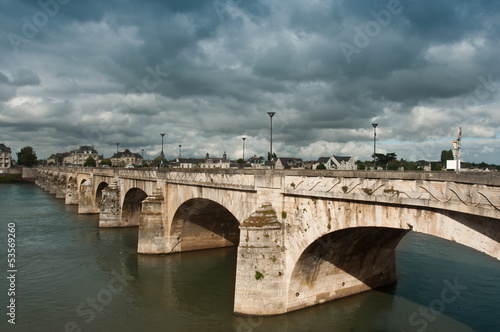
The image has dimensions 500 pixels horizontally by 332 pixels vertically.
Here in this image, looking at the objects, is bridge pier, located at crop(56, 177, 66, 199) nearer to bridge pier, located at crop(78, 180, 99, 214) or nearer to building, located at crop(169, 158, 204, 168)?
bridge pier, located at crop(78, 180, 99, 214)

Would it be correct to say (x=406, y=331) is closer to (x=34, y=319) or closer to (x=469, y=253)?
(x=469, y=253)

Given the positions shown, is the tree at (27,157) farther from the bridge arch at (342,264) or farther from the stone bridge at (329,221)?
the bridge arch at (342,264)

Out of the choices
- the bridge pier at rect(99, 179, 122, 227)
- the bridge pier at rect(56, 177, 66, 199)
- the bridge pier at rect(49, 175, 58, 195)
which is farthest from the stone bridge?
the bridge pier at rect(49, 175, 58, 195)

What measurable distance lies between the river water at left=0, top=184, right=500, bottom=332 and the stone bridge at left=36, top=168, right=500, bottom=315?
→ 3.10 feet

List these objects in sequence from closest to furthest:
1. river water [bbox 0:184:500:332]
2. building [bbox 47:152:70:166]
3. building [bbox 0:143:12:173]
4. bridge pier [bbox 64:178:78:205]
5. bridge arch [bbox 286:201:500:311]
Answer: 1. bridge arch [bbox 286:201:500:311]
2. river water [bbox 0:184:500:332]
3. bridge pier [bbox 64:178:78:205]
4. building [bbox 0:143:12:173]
5. building [bbox 47:152:70:166]

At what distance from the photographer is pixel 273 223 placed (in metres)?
14.2

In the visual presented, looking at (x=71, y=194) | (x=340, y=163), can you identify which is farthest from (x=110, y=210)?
(x=340, y=163)

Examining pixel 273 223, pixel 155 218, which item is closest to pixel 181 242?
pixel 155 218

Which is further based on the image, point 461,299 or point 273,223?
point 461,299

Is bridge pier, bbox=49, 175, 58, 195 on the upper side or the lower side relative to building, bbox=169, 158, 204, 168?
lower

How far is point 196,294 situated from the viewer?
18078 millimetres

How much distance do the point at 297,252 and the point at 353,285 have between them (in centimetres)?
473

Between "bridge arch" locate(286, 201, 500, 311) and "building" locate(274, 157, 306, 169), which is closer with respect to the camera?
"bridge arch" locate(286, 201, 500, 311)

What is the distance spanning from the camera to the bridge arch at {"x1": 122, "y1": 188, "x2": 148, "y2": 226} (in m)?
34.2
